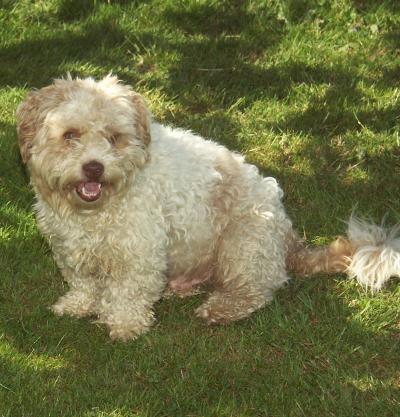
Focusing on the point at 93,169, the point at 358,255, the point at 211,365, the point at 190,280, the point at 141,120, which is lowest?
the point at 190,280

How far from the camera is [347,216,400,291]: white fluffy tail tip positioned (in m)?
5.29

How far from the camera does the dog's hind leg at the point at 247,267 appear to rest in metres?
5.33

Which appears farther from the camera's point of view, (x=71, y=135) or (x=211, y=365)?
(x=211, y=365)

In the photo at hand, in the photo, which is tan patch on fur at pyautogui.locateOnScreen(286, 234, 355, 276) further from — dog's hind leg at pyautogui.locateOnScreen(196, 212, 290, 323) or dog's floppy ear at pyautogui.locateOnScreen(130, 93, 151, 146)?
dog's floppy ear at pyautogui.locateOnScreen(130, 93, 151, 146)

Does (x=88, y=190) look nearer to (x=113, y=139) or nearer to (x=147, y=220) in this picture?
(x=113, y=139)

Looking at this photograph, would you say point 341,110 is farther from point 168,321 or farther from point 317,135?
point 168,321

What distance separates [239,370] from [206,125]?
262cm

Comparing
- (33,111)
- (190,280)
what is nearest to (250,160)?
(190,280)

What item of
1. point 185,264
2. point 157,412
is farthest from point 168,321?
point 157,412

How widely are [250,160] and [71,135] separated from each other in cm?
233

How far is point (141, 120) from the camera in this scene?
4.74m

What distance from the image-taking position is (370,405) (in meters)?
4.63

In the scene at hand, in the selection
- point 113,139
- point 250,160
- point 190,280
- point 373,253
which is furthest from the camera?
point 250,160

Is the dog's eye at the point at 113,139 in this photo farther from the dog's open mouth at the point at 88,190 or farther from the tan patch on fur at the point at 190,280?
the tan patch on fur at the point at 190,280
